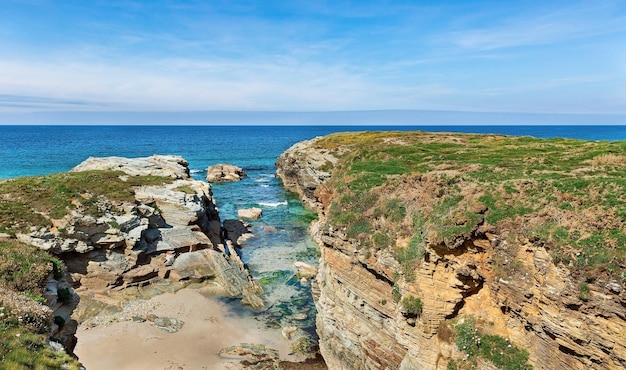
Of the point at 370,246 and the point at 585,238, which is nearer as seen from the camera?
the point at 585,238

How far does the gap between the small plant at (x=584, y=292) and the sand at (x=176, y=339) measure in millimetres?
17678

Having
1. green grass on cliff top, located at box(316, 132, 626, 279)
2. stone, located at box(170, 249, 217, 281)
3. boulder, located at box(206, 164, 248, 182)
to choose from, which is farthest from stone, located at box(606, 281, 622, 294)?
boulder, located at box(206, 164, 248, 182)

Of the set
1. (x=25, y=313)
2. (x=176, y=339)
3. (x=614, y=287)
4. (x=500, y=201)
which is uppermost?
(x=500, y=201)

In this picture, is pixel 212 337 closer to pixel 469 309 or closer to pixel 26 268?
pixel 26 268

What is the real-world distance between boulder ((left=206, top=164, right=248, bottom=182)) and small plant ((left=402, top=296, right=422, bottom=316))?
243ft

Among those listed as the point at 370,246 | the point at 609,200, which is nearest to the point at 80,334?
the point at 370,246

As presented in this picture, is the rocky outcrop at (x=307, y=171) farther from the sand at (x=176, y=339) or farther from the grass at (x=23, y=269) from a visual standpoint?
the grass at (x=23, y=269)

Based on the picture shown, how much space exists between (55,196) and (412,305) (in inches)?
1287

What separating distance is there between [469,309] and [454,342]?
1543 millimetres

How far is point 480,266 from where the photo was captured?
15.9 meters

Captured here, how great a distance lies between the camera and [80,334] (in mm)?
25469

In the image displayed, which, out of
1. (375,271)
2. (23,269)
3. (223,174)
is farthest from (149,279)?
(223,174)

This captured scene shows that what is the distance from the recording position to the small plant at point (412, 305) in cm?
1669

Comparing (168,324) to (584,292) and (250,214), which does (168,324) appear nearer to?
(584,292)
